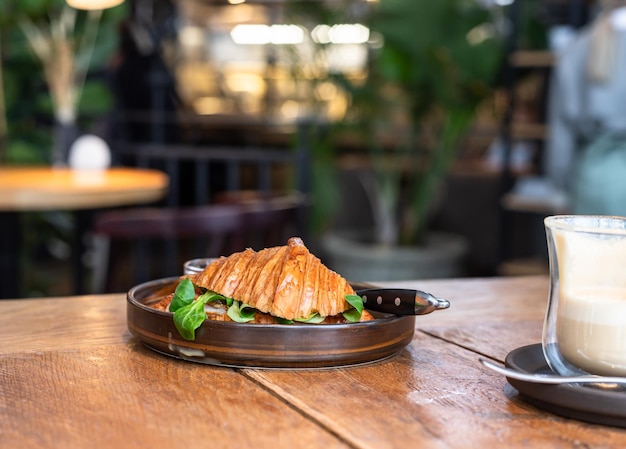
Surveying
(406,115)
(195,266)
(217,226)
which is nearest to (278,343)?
(195,266)

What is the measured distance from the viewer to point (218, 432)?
2.11 feet

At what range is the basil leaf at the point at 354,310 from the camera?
2.72ft

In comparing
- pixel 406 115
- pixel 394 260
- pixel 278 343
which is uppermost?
pixel 406 115

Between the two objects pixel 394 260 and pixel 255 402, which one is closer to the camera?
pixel 255 402

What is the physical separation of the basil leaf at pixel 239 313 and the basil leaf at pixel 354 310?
92 millimetres

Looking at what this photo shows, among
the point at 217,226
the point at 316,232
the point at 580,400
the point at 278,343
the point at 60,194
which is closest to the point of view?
the point at 580,400

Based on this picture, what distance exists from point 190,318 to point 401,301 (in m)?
0.21

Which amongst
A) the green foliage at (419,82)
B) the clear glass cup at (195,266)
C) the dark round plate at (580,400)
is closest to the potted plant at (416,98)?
the green foliage at (419,82)

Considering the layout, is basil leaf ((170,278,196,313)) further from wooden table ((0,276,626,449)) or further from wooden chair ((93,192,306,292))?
wooden chair ((93,192,306,292))

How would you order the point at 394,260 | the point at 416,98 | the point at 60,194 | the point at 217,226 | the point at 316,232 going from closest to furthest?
the point at 217,226 → the point at 60,194 → the point at 394,260 → the point at 416,98 → the point at 316,232

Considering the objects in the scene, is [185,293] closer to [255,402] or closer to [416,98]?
[255,402]

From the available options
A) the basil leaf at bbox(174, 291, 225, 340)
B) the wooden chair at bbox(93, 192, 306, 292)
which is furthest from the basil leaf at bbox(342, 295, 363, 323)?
the wooden chair at bbox(93, 192, 306, 292)

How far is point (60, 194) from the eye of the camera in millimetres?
2516

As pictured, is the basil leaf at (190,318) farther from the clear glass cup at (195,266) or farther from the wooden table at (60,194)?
the wooden table at (60,194)
